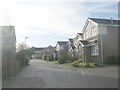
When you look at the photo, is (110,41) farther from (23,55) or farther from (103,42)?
(23,55)

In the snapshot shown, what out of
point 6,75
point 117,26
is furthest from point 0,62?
point 117,26

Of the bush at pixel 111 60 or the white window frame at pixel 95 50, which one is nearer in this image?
the bush at pixel 111 60

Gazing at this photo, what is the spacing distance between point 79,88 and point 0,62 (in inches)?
330

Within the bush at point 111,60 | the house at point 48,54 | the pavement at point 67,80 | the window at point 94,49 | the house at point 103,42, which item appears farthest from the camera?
the house at point 48,54

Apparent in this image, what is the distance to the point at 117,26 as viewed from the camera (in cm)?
3581

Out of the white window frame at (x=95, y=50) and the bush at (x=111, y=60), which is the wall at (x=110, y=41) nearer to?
the bush at (x=111, y=60)

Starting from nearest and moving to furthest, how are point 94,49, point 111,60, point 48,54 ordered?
point 111,60, point 94,49, point 48,54

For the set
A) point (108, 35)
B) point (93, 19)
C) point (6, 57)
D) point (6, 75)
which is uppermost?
point (93, 19)

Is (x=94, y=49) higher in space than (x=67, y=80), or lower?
higher

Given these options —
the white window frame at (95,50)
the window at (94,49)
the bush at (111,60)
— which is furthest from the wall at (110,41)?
the window at (94,49)

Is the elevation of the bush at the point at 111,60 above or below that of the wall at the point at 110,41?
below

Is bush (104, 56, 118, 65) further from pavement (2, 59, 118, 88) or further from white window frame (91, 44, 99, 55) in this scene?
pavement (2, 59, 118, 88)

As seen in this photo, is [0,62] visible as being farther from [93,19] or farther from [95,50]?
[93,19]

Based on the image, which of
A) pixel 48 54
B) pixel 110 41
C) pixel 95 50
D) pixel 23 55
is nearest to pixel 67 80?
pixel 110 41
